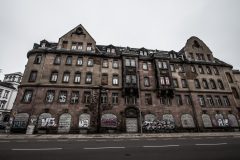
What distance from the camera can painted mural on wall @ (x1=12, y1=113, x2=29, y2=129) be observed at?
20.9 meters

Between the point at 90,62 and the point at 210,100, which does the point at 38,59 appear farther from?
the point at 210,100

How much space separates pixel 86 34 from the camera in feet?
96.9

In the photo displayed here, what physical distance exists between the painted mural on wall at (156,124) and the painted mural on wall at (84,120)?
954 cm

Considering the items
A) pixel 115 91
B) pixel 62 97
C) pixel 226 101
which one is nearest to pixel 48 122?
pixel 62 97

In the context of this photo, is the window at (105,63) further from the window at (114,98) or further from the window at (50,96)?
the window at (50,96)

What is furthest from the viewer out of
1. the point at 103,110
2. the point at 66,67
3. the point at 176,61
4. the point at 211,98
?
the point at 176,61

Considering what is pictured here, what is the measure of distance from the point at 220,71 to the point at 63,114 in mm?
34686

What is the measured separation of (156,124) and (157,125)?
9.1 inches

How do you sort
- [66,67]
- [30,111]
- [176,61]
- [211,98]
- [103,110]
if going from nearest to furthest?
[30,111], [103,110], [66,67], [211,98], [176,61]

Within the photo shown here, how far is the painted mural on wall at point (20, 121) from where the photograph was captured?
68.5 feet

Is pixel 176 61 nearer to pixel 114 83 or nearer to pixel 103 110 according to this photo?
pixel 114 83

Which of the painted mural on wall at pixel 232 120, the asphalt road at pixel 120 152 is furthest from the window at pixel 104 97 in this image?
the painted mural on wall at pixel 232 120

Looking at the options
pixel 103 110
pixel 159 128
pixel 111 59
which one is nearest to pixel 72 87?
pixel 103 110

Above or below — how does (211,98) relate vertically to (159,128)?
above
